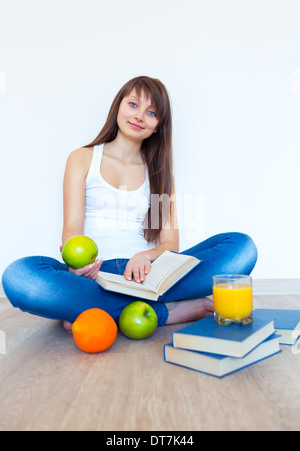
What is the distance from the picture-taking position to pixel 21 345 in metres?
1.29

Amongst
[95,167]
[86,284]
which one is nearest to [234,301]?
[86,284]

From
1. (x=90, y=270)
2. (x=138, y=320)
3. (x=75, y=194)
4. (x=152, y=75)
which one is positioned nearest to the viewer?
(x=138, y=320)

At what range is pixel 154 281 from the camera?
127 centimetres

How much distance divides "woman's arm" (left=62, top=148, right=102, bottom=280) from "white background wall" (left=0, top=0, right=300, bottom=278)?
1.57 feet

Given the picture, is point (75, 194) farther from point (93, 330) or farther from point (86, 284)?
point (93, 330)

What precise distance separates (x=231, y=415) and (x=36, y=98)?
6.32 ft

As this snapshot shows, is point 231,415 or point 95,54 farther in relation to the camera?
point 95,54

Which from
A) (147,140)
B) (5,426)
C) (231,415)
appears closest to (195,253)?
(147,140)

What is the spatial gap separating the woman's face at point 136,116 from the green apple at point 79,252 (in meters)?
0.69

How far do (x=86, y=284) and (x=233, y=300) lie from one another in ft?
1.66

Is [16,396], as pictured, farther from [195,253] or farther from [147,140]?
[147,140]

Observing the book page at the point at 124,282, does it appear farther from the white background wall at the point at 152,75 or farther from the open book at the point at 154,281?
the white background wall at the point at 152,75

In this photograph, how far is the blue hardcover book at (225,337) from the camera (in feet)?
3.05

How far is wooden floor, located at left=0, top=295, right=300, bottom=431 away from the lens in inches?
29.5
